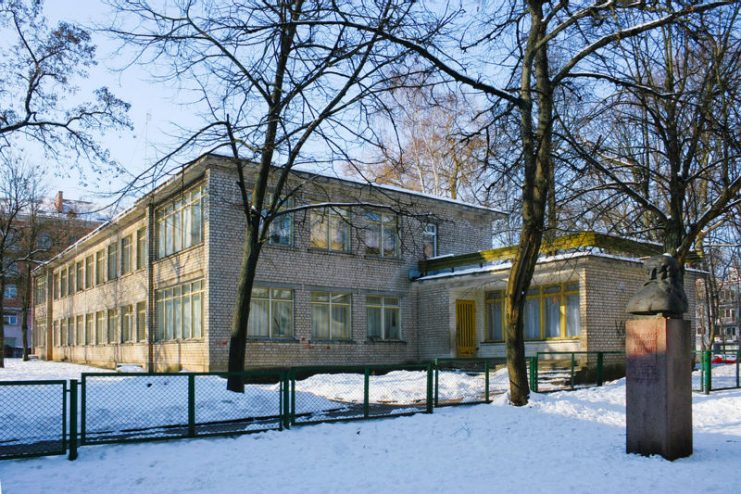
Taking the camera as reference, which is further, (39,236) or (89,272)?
(39,236)

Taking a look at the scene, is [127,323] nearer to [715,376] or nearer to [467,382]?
[467,382]

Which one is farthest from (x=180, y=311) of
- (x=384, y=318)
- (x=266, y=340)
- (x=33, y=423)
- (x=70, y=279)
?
(x=70, y=279)

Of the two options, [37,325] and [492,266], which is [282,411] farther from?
[37,325]

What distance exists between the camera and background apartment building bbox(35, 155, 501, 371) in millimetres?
21531

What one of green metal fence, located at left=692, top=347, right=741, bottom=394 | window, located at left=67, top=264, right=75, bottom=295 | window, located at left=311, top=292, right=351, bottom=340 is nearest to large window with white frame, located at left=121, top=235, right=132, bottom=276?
window, located at left=311, top=292, right=351, bottom=340

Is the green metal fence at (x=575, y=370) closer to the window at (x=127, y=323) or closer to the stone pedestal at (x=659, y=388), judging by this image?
the stone pedestal at (x=659, y=388)

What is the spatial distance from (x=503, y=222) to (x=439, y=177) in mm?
9940

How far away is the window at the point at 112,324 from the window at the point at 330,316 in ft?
37.7

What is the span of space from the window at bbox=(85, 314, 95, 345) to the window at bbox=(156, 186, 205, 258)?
433 inches

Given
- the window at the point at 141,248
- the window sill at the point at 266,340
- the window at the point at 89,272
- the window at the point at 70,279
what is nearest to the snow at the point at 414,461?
the window sill at the point at 266,340

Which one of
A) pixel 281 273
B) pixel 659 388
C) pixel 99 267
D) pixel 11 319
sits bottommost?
pixel 11 319

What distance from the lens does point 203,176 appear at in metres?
22.0

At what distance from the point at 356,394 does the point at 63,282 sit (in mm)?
32374

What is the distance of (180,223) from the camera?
2400 cm
